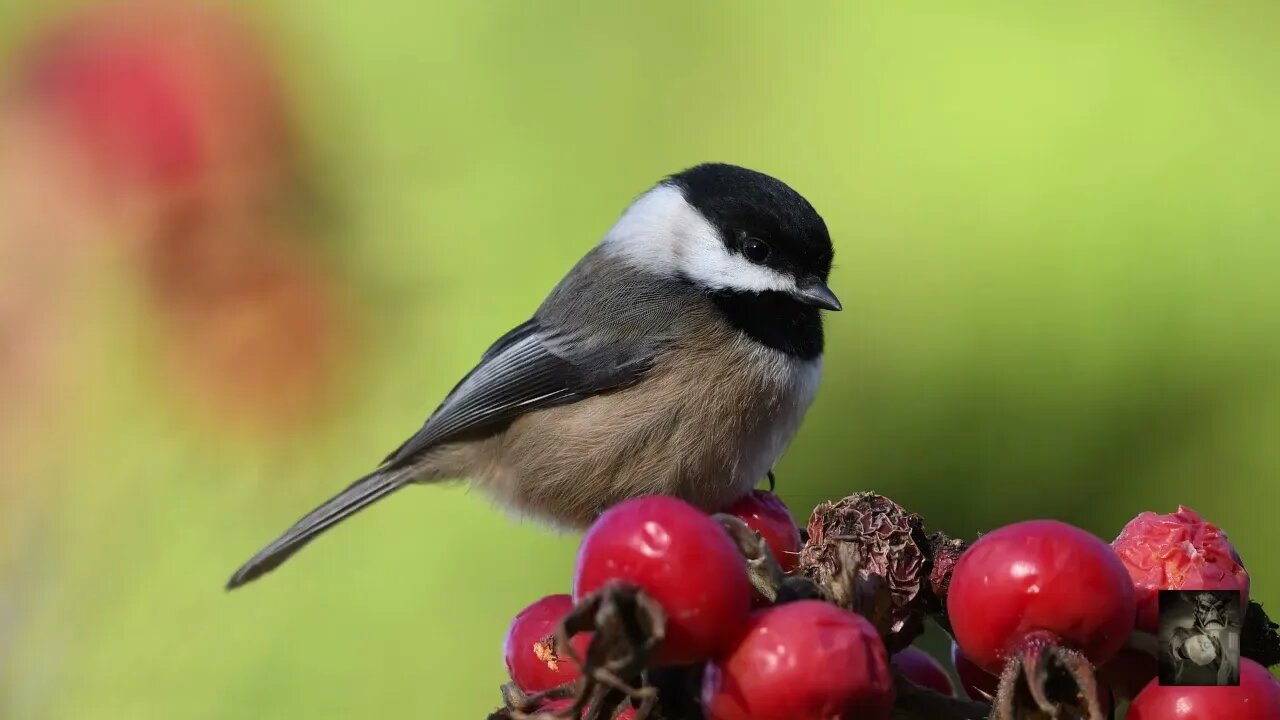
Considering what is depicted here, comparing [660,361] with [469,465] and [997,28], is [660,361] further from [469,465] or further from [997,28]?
[997,28]

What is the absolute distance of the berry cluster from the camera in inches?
25.7

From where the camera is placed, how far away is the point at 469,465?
1.70 m

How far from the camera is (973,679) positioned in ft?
2.86

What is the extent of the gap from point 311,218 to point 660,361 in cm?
54

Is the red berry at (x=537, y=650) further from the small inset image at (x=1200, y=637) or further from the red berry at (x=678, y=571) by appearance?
the small inset image at (x=1200, y=637)

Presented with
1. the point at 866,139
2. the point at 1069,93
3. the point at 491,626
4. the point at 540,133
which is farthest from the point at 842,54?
the point at 491,626

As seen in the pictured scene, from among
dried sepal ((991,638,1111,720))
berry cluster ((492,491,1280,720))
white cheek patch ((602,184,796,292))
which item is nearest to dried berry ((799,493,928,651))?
berry cluster ((492,491,1280,720))

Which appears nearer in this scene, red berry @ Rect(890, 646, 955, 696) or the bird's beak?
red berry @ Rect(890, 646, 955, 696)

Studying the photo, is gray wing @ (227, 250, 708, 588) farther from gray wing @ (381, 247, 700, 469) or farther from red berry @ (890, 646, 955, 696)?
red berry @ (890, 646, 955, 696)

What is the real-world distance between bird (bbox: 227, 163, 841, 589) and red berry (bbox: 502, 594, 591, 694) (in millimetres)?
560

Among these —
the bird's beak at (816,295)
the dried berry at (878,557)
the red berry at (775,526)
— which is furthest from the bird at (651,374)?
the dried berry at (878,557)

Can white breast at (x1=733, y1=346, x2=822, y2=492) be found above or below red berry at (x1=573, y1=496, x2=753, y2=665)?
below

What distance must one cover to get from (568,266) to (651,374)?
28cm

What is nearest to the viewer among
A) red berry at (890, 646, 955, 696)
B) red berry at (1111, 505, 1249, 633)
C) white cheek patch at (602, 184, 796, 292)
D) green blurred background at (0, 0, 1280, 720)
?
red berry at (1111, 505, 1249, 633)
